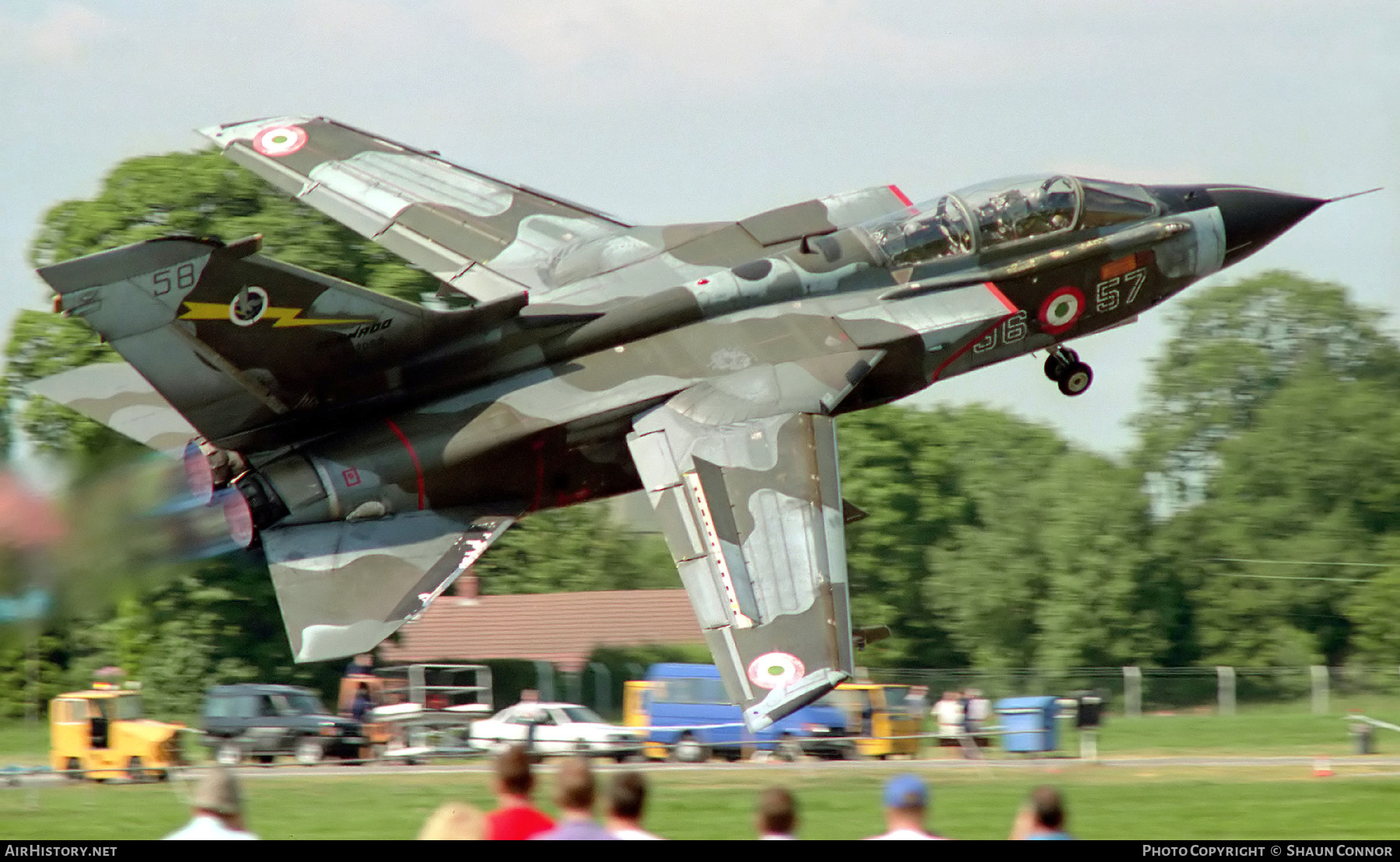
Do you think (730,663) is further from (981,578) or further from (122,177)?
(981,578)

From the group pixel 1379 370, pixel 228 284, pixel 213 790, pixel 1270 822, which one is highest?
pixel 1379 370

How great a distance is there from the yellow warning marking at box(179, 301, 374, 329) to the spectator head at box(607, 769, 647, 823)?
10.0 meters

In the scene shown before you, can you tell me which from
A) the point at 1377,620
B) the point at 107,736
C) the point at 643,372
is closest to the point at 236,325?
the point at 643,372

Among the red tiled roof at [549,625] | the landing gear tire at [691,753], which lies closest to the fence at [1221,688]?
the landing gear tire at [691,753]

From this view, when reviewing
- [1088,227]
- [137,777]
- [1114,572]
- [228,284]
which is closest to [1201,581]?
[1114,572]

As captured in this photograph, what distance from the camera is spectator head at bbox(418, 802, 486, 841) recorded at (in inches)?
282

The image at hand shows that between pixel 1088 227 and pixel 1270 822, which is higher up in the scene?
pixel 1088 227

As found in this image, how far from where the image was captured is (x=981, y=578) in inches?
1922

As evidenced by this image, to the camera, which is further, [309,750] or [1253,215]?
[309,750]

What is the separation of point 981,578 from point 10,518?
34960mm

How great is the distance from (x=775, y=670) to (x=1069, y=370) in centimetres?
815

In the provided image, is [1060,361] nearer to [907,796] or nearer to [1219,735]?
[1219,735]

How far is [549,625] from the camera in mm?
50125

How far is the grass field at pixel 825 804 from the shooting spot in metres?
15.2
